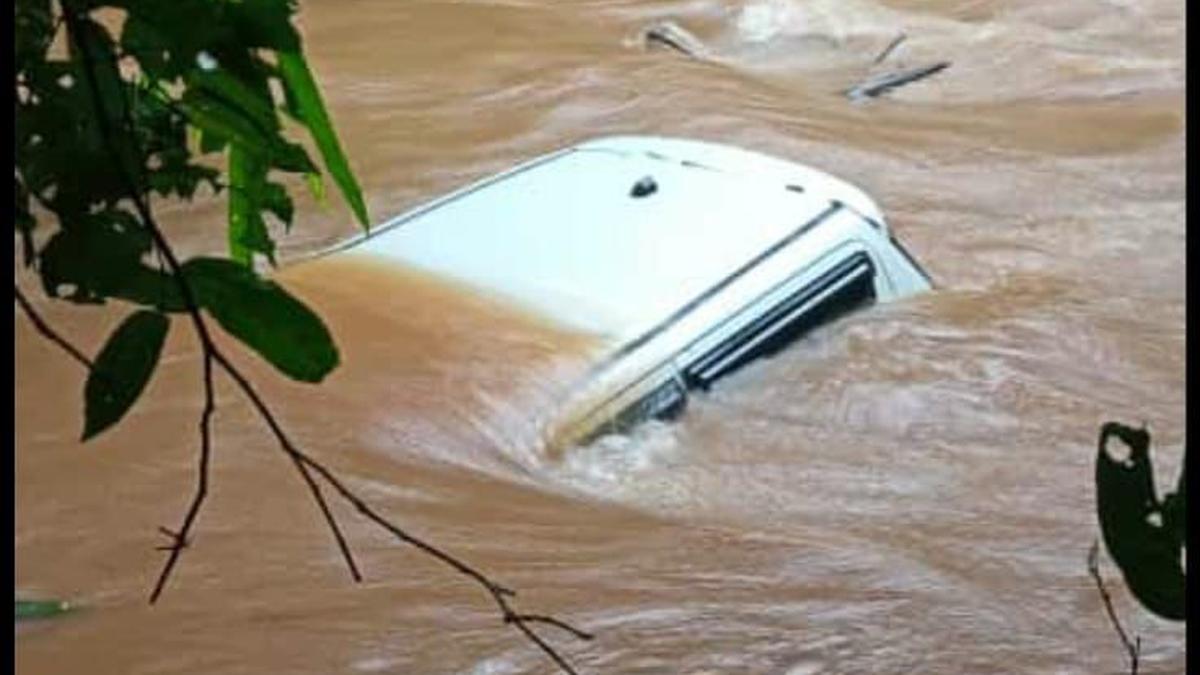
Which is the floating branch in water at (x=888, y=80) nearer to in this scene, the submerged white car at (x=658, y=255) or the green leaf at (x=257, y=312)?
the submerged white car at (x=658, y=255)

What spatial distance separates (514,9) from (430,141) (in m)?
2.45

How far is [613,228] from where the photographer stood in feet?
20.2

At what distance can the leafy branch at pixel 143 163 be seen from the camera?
1481mm

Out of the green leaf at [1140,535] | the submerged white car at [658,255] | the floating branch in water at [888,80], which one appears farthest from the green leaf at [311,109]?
the floating branch in water at [888,80]

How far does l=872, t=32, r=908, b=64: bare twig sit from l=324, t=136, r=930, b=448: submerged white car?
472 centimetres

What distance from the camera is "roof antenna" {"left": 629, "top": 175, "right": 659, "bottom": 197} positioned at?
6.31 meters

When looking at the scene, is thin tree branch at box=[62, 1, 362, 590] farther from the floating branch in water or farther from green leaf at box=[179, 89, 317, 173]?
the floating branch in water

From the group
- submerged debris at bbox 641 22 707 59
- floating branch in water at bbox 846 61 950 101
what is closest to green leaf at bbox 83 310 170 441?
floating branch in water at bbox 846 61 950 101

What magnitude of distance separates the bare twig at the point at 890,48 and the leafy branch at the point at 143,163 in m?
9.64

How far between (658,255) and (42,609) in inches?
70.3

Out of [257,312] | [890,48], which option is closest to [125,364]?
[257,312]

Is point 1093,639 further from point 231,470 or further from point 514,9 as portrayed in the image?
point 514,9

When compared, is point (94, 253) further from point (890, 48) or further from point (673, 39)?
point (890, 48)

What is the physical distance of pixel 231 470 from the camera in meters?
5.72
